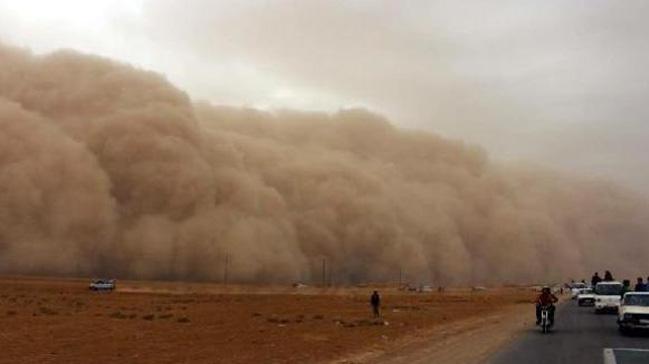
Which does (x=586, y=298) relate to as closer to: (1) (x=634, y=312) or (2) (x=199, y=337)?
(1) (x=634, y=312)

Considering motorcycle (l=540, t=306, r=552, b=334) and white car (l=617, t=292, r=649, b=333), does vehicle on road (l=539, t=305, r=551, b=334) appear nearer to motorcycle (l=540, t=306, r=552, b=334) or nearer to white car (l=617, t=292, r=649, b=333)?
motorcycle (l=540, t=306, r=552, b=334)

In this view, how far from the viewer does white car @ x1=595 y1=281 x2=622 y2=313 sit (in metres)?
26.3

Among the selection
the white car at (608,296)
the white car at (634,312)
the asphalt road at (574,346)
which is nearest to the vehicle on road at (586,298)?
the white car at (608,296)

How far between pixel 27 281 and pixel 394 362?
64429mm

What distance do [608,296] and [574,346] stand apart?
1352cm

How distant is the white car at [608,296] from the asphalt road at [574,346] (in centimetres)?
640

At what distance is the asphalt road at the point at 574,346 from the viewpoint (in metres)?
11.7

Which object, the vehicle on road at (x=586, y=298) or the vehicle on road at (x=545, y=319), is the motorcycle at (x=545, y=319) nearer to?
the vehicle on road at (x=545, y=319)

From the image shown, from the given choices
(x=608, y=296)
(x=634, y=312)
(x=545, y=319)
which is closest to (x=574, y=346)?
(x=634, y=312)

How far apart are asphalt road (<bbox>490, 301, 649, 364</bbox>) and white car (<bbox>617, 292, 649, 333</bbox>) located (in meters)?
0.27

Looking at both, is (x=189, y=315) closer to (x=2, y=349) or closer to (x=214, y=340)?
(x=214, y=340)

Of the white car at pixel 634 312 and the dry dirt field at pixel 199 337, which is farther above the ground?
the white car at pixel 634 312

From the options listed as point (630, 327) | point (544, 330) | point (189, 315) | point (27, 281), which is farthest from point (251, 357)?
point (27, 281)

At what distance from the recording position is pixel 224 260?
77.2 m
